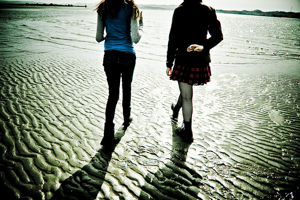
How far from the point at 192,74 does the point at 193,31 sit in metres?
0.57

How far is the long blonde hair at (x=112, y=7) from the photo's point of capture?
6.21 feet

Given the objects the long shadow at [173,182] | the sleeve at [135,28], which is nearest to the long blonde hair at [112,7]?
the sleeve at [135,28]

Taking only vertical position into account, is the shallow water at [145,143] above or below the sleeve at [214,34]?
below

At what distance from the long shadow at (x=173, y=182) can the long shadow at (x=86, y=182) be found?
587 mm

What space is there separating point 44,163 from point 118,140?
1.08 meters

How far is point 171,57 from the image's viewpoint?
2.24 meters

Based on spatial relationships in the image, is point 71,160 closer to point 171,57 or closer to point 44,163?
point 44,163

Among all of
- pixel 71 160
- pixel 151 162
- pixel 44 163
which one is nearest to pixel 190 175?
pixel 151 162

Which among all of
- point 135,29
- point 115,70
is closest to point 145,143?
point 115,70

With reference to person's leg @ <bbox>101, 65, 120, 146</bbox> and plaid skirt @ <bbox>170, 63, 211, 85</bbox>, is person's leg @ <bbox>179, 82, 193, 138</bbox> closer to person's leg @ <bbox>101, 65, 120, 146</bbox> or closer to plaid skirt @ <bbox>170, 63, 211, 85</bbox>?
plaid skirt @ <bbox>170, 63, 211, 85</bbox>

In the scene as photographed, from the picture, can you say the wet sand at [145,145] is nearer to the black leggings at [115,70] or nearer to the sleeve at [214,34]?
the black leggings at [115,70]

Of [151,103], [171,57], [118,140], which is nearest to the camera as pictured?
[171,57]

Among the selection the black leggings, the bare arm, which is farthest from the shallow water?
the bare arm

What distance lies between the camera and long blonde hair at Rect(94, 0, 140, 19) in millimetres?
1894
